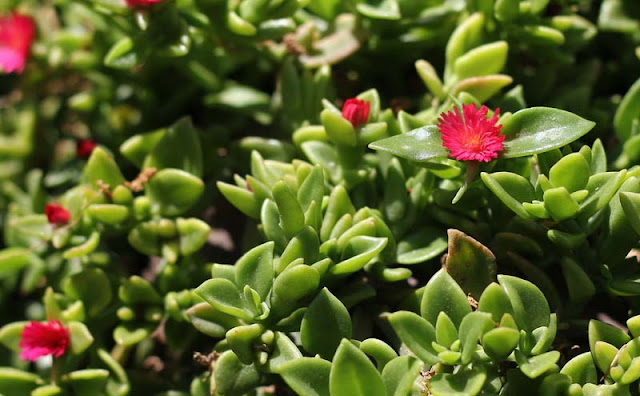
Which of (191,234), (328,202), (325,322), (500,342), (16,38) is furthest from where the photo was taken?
(16,38)

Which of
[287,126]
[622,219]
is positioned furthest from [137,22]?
[622,219]

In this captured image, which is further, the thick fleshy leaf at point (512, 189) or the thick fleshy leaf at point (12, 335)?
the thick fleshy leaf at point (12, 335)

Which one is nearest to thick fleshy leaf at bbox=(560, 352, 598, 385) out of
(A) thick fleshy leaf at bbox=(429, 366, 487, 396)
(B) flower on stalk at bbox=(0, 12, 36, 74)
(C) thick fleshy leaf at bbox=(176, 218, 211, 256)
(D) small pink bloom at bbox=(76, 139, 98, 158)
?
(A) thick fleshy leaf at bbox=(429, 366, 487, 396)

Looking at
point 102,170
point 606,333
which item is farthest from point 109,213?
point 606,333

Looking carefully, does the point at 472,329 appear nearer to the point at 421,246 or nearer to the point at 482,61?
the point at 421,246

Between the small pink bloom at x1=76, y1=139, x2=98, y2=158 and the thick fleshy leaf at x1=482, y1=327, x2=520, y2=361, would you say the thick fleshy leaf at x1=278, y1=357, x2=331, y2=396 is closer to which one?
the thick fleshy leaf at x1=482, y1=327, x2=520, y2=361

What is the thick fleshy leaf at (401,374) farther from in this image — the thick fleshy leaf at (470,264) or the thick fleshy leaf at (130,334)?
the thick fleshy leaf at (130,334)

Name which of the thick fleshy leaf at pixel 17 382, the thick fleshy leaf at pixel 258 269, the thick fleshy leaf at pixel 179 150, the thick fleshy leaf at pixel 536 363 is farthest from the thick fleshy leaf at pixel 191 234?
the thick fleshy leaf at pixel 536 363
